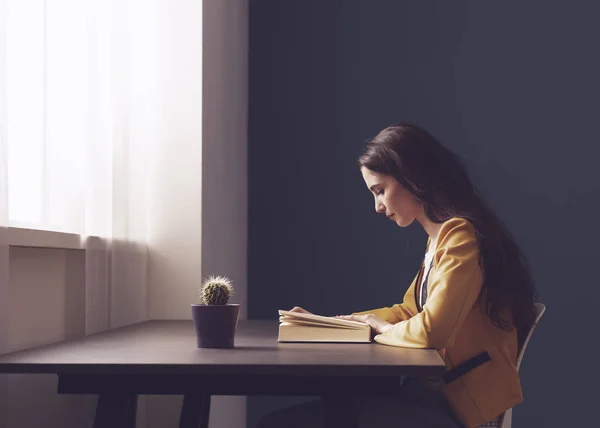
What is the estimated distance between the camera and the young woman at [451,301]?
1.65 meters

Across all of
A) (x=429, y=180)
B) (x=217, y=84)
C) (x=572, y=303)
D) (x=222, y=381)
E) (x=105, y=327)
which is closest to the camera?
(x=222, y=381)

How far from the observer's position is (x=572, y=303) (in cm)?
345

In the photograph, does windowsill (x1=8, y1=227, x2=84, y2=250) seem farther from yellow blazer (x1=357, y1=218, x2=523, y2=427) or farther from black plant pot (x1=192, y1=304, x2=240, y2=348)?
yellow blazer (x1=357, y1=218, x2=523, y2=427)

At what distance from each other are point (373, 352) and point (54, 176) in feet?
2.71

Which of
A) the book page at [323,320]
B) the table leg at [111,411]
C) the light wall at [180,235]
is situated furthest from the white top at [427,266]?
the table leg at [111,411]

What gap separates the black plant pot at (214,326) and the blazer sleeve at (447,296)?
30 centimetres

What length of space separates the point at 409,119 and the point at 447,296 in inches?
75.8

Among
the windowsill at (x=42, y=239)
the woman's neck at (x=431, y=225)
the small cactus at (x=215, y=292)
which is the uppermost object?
the woman's neck at (x=431, y=225)

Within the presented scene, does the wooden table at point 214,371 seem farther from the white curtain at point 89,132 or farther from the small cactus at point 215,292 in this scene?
the white curtain at point 89,132

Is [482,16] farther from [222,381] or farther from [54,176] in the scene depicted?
[222,381]

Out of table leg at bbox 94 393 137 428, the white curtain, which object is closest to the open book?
table leg at bbox 94 393 137 428

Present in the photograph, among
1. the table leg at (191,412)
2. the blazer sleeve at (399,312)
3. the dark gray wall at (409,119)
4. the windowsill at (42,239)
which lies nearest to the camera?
the windowsill at (42,239)

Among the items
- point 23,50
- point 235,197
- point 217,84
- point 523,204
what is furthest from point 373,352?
point 523,204

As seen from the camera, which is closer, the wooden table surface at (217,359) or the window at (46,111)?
the wooden table surface at (217,359)
